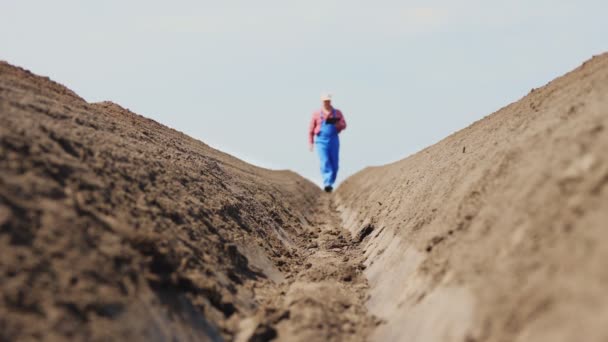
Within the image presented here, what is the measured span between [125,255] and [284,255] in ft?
12.0

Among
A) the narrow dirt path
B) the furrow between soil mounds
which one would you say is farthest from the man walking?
the furrow between soil mounds

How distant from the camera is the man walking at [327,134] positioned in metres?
14.6

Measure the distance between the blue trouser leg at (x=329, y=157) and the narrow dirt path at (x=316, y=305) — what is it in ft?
23.5

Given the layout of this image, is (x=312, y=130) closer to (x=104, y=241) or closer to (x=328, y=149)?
(x=328, y=149)

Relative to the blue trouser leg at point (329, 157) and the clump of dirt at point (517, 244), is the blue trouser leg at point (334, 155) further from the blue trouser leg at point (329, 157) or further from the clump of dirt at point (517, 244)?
the clump of dirt at point (517, 244)

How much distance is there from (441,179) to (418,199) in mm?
405

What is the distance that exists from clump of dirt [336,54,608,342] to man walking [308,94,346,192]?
7905 millimetres

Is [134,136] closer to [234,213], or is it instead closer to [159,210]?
[234,213]

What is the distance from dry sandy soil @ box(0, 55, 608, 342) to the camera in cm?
321

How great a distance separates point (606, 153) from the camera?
3.64 metres

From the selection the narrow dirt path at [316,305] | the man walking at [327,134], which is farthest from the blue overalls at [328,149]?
the narrow dirt path at [316,305]

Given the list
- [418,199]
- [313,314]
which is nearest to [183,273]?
[313,314]

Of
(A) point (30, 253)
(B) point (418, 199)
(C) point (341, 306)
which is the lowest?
(C) point (341, 306)

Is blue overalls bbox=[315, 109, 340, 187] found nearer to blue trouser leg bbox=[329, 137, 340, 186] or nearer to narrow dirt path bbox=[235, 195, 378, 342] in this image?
blue trouser leg bbox=[329, 137, 340, 186]
